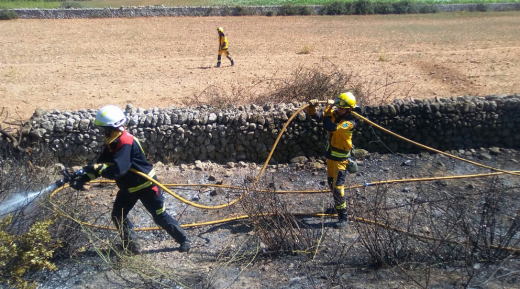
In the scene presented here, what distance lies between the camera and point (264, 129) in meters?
7.73

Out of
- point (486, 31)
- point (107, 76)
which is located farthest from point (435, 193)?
point (486, 31)

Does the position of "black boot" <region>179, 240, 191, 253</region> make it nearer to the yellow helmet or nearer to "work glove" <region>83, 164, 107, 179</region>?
"work glove" <region>83, 164, 107, 179</region>

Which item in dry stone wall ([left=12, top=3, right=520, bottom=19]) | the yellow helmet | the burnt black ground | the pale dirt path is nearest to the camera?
the burnt black ground

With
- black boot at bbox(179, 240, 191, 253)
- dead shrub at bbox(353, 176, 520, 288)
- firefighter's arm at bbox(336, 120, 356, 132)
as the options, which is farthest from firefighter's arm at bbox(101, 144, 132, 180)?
firefighter's arm at bbox(336, 120, 356, 132)

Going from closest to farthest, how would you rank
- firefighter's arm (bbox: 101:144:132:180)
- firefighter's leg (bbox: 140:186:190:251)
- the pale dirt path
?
1. firefighter's arm (bbox: 101:144:132:180)
2. firefighter's leg (bbox: 140:186:190:251)
3. the pale dirt path

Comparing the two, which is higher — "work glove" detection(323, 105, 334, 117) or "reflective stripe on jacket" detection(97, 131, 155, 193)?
"work glove" detection(323, 105, 334, 117)

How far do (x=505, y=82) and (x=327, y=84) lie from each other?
24.8 ft

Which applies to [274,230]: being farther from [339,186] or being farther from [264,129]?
[264,129]

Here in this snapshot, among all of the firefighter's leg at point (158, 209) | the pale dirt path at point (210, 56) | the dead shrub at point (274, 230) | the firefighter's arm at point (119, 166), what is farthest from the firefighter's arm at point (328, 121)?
the pale dirt path at point (210, 56)

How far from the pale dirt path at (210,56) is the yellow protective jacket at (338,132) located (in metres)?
5.81

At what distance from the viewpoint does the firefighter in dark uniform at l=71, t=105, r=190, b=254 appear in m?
4.36

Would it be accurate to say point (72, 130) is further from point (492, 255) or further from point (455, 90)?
point (455, 90)

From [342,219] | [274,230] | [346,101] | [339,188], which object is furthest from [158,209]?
[346,101]

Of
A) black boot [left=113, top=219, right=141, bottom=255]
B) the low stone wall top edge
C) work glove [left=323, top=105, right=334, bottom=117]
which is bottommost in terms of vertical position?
black boot [left=113, top=219, right=141, bottom=255]
